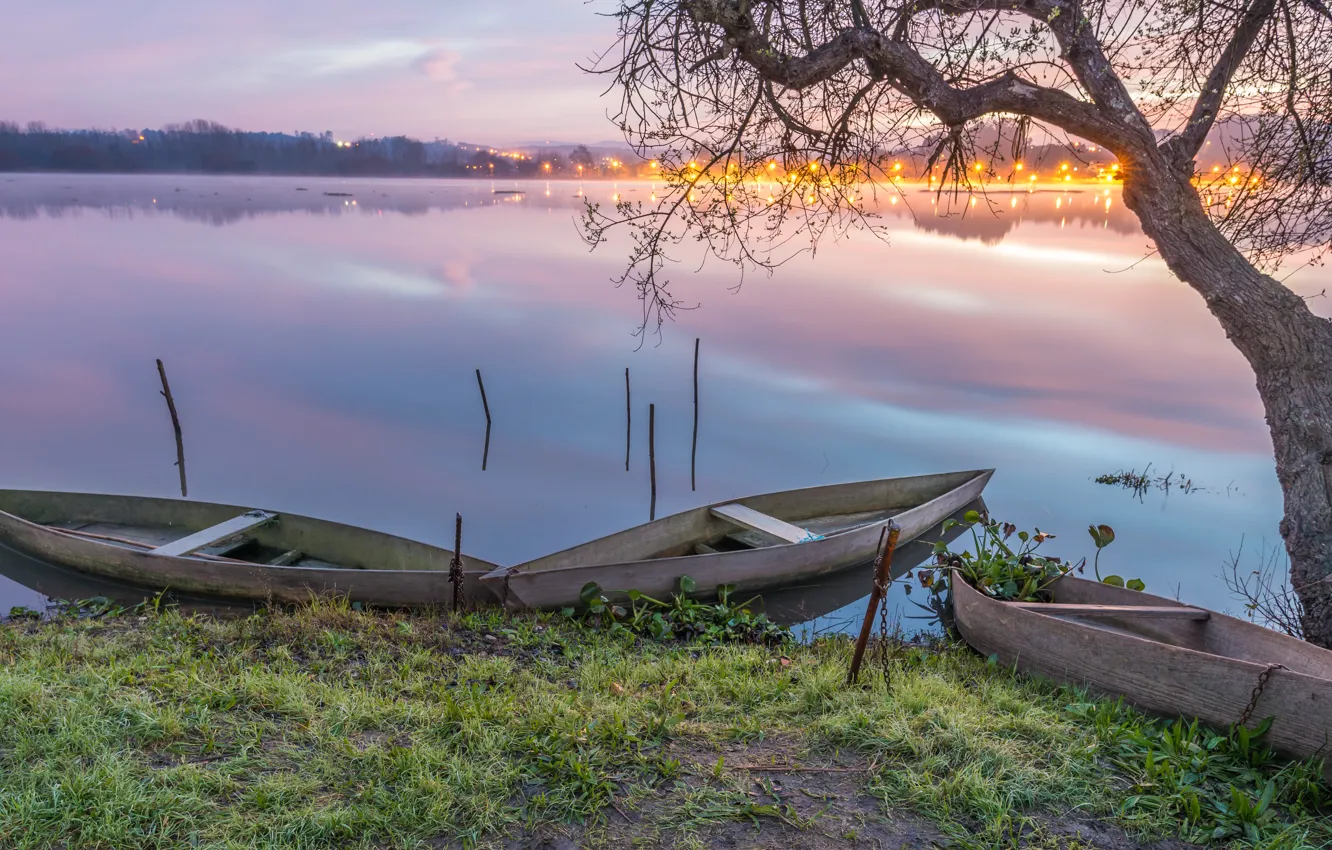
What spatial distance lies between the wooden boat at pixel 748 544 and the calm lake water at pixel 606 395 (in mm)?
755

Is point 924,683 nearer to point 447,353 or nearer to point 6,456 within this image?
point 6,456

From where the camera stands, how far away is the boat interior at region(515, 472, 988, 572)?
811cm

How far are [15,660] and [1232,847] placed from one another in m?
6.92

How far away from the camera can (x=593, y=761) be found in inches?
149

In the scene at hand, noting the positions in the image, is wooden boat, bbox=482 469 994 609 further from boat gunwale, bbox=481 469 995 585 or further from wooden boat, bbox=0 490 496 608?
wooden boat, bbox=0 490 496 608

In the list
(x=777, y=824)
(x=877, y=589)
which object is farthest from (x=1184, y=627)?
(x=777, y=824)

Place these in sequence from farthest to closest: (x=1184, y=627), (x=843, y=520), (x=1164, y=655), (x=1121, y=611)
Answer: (x=843, y=520) → (x=1121, y=611) → (x=1184, y=627) → (x=1164, y=655)

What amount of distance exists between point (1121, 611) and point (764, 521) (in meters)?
4.14

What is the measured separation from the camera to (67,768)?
356 cm

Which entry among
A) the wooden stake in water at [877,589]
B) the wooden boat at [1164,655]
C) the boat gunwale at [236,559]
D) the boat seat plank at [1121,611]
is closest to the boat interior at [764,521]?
the boat gunwale at [236,559]

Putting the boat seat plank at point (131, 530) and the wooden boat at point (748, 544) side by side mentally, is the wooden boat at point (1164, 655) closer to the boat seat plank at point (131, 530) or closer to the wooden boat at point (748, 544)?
the wooden boat at point (748, 544)

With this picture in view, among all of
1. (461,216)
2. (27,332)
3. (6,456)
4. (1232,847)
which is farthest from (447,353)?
(461,216)

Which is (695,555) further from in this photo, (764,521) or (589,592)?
(589,592)

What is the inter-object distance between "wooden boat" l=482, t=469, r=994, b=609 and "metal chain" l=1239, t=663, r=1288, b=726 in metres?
4.36
